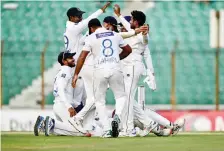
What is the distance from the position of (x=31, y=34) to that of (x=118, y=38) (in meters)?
11.6

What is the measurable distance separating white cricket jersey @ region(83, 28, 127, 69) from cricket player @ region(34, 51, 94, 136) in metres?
1.48

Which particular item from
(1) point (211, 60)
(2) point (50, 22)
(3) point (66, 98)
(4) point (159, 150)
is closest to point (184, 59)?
(1) point (211, 60)

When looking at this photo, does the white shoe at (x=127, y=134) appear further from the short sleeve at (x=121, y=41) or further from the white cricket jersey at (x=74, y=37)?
the white cricket jersey at (x=74, y=37)

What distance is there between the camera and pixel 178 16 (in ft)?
84.5

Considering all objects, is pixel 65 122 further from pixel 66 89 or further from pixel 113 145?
pixel 113 145

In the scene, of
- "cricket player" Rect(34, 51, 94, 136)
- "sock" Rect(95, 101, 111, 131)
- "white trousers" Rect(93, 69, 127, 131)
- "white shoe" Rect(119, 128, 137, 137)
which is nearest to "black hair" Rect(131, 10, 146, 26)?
"white trousers" Rect(93, 69, 127, 131)

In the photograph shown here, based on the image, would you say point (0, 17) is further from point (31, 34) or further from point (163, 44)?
point (163, 44)

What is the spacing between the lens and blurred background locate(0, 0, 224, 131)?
2292cm

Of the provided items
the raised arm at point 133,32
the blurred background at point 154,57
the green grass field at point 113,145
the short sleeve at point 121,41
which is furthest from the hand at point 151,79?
the blurred background at point 154,57

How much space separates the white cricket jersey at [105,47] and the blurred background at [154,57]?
7.27 metres

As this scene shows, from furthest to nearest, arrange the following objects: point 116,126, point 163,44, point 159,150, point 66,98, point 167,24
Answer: point 167,24 → point 163,44 → point 66,98 → point 116,126 → point 159,150

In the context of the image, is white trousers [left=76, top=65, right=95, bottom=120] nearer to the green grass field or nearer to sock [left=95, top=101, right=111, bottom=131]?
sock [left=95, top=101, right=111, bottom=131]

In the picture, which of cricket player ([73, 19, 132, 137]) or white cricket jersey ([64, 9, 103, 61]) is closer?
cricket player ([73, 19, 132, 137])

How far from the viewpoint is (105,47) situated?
47.5 ft
